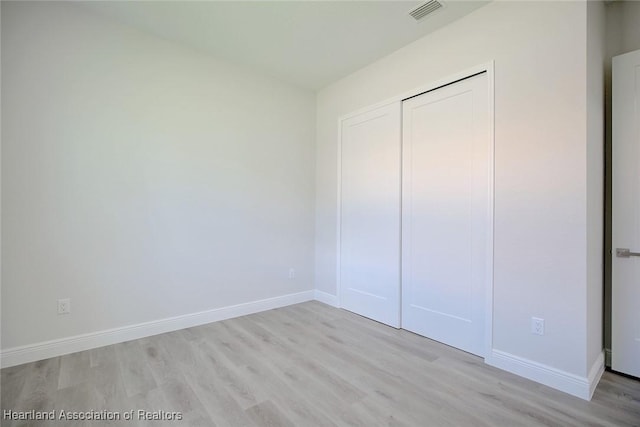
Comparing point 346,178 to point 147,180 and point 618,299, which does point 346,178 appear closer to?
point 147,180

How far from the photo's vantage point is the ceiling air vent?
7.63 ft

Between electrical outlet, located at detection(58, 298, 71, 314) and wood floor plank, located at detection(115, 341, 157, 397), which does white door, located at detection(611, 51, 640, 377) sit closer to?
wood floor plank, located at detection(115, 341, 157, 397)

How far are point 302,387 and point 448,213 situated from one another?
184 cm

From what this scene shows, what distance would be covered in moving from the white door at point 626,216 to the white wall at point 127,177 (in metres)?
3.10

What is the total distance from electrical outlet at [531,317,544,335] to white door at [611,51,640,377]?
62 cm

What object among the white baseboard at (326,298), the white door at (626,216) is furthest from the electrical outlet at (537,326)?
the white baseboard at (326,298)

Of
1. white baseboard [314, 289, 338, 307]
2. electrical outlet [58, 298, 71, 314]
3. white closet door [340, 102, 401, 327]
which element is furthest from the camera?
white baseboard [314, 289, 338, 307]

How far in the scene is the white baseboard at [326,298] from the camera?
148 inches

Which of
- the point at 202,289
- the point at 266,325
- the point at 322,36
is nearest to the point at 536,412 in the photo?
the point at 266,325

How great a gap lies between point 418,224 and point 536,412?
5.21 feet

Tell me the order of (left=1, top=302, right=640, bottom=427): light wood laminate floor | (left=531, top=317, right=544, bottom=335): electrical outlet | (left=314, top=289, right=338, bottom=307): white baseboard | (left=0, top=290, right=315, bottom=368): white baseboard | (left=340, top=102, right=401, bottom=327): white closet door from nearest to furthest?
(left=1, top=302, right=640, bottom=427): light wood laminate floor → (left=531, top=317, right=544, bottom=335): electrical outlet → (left=0, top=290, right=315, bottom=368): white baseboard → (left=340, top=102, right=401, bottom=327): white closet door → (left=314, top=289, right=338, bottom=307): white baseboard

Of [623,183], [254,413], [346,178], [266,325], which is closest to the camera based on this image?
[254,413]

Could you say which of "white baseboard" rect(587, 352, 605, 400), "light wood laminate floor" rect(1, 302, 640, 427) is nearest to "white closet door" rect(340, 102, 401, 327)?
"light wood laminate floor" rect(1, 302, 640, 427)

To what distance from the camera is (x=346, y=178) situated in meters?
3.65
